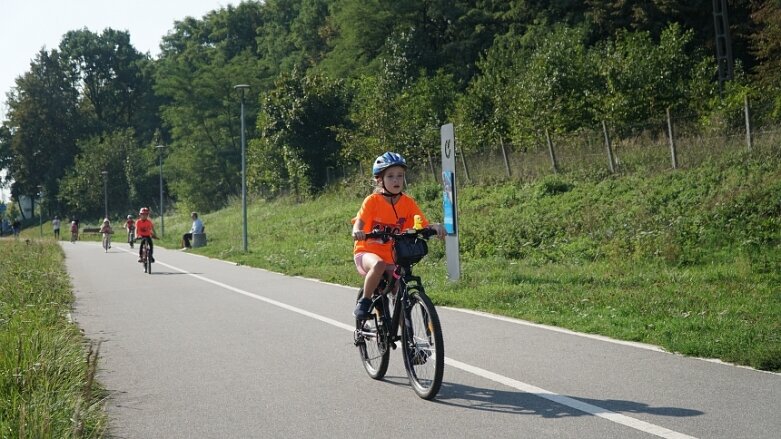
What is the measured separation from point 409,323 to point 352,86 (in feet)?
152

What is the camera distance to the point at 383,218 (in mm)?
7004

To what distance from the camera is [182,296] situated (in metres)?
15.4

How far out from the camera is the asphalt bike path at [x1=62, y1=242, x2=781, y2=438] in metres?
5.44

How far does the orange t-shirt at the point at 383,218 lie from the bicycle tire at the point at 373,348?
37 cm

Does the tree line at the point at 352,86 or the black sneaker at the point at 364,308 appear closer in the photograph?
the black sneaker at the point at 364,308

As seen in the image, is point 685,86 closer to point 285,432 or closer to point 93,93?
point 285,432

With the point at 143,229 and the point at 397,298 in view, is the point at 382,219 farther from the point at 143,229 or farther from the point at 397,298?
the point at 143,229

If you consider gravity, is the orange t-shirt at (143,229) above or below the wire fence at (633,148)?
below

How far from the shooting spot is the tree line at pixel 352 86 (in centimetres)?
3109

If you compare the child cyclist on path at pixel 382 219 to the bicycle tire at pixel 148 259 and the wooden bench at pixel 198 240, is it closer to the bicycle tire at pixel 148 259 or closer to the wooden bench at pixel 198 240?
the bicycle tire at pixel 148 259

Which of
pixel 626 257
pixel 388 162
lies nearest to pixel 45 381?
pixel 388 162

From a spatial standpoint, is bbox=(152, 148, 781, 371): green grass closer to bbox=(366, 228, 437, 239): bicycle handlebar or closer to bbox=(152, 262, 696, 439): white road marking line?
bbox=(152, 262, 696, 439): white road marking line

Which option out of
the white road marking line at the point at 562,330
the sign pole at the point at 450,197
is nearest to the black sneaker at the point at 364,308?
the white road marking line at the point at 562,330

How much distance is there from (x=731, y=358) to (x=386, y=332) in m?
2.87
